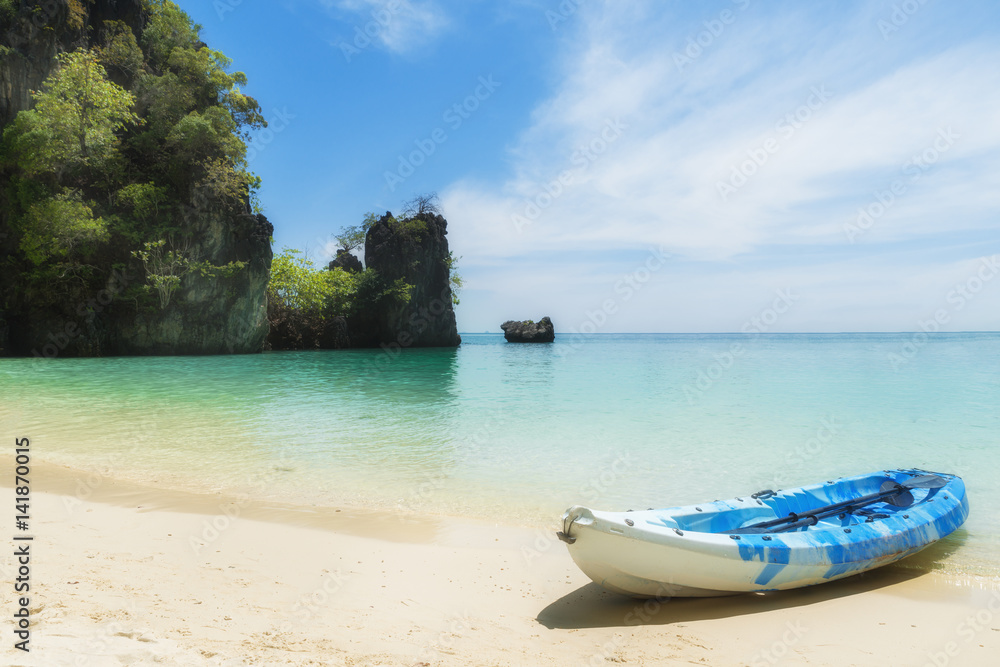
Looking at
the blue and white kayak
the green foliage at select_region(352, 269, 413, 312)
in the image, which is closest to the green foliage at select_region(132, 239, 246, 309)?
the green foliage at select_region(352, 269, 413, 312)

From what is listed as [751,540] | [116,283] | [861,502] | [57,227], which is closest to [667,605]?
[751,540]

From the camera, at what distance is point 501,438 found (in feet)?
29.5

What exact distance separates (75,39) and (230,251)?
36.4 feet

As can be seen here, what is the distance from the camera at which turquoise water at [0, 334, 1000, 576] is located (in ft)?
20.2

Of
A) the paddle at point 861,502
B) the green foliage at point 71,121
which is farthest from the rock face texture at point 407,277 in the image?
the paddle at point 861,502

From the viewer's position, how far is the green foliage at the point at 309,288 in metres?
36.2

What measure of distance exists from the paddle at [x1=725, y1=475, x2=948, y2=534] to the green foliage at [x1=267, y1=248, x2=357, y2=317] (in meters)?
35.4

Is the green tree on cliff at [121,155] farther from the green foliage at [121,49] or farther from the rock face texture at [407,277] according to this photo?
the rock face texture at [407,277]

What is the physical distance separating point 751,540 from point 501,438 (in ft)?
18.5

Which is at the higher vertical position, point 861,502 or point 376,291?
point 376,291

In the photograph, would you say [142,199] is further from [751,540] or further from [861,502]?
[861,502]

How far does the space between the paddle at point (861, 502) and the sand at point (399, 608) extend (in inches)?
21.9

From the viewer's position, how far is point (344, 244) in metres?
44.7

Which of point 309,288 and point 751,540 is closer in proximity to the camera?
point 751,540
